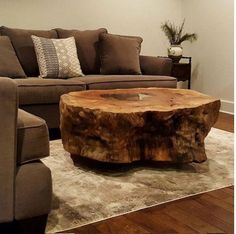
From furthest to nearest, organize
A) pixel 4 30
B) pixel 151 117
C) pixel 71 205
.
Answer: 1. pixel 4 30
2. pixel 151 117
3. pixel 71 205

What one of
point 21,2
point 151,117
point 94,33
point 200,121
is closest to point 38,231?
point 151,117

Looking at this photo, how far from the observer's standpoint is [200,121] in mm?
2393

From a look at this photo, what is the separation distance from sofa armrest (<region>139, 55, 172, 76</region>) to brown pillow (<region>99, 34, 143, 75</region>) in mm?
131

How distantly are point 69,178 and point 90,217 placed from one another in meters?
0.54

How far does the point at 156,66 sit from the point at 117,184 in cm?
214

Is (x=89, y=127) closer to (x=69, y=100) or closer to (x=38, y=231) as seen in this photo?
(x=69, y=100)

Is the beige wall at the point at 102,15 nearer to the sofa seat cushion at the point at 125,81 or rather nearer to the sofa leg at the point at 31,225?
the sofa seat cushion at the point at 125,81

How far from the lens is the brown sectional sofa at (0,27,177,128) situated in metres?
3.10

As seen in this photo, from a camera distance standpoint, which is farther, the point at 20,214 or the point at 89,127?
the point at 89,127

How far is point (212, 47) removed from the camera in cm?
475

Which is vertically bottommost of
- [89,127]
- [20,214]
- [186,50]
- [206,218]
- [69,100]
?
[206,218]

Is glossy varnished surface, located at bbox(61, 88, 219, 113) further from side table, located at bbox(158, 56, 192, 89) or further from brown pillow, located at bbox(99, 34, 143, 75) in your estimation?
side table, located at bbox(158, 56, 192, 89)

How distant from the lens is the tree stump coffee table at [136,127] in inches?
88.5

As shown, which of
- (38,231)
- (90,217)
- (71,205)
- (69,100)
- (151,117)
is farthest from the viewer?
(69,100)
